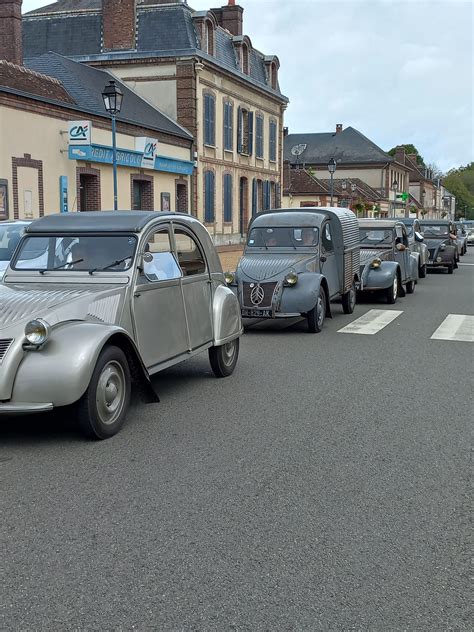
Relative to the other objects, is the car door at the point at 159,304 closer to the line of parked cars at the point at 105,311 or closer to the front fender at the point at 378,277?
the line of parked cars at the point at 105,311

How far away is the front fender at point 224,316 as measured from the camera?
773 centimetres

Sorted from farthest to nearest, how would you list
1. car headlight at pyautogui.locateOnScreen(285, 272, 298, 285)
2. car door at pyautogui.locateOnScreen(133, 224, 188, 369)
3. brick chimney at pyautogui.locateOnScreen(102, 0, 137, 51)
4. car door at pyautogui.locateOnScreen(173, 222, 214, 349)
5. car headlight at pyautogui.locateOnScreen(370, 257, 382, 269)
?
brick chimney at pyautogui.locateOnScreen(102, 0, 137, 51), car headlight at pyautogui.locateOnScreen(370, 257, 382, 269), car headlight at pyautogui.locateOnScreen(285, 272, 298, 285), car door at pyautogui.locateOnScreen(173, 222, 214, 349), car door at pyautogui.locateOnScreen(133, 224, 188, 369)

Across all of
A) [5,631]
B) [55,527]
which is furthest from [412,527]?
[5,631]

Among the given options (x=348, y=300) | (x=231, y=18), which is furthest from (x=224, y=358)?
(x=231, y=18)

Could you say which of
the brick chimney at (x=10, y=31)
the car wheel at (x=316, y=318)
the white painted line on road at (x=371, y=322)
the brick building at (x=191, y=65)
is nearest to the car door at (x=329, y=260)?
the white painted line on road at (x=371, y=322)

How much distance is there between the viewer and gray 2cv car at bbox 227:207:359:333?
38.1 ft

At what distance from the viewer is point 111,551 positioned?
3762mm

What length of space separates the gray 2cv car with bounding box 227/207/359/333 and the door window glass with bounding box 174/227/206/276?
3.95m

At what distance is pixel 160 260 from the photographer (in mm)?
6934

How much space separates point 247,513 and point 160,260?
10.4 ft

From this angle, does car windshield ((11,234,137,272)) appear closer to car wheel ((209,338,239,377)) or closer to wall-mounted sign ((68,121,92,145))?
car wheel ((209,338,239,377))

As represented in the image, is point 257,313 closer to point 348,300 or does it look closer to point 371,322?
point 371,322

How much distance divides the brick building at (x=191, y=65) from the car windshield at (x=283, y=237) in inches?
750

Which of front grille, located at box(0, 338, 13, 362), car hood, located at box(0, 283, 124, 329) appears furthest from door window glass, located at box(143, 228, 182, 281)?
front grille, located at box(0, 338, 13, 362)
